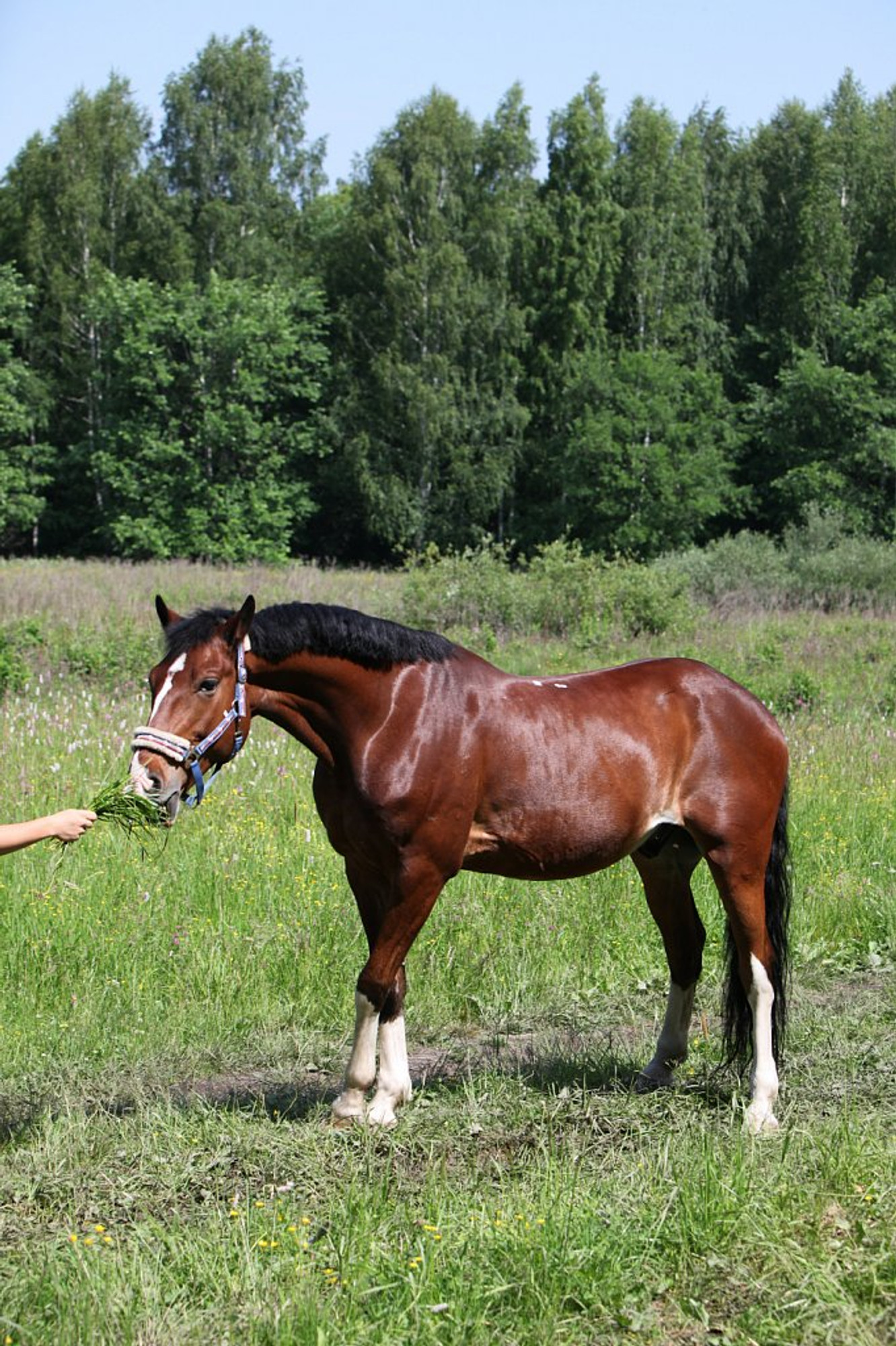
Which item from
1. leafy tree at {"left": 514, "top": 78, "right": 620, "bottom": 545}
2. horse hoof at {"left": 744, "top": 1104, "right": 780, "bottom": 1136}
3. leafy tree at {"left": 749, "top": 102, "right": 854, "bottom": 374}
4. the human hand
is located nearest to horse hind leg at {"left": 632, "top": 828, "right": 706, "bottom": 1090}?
horse hoof at {"left": 744, "top": 1104, "right": 780, "bottom": 1136}

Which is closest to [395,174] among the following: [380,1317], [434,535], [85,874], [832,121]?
[434,535]

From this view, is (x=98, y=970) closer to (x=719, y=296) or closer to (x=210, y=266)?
(x=210, y=266)

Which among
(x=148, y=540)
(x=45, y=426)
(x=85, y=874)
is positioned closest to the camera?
(x=85, y=874)

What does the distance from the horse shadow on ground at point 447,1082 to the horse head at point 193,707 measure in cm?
137

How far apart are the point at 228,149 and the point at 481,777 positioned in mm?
45433

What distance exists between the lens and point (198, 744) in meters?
4.77

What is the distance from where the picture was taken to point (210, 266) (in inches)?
1815

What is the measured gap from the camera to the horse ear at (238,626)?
4805 millimetres

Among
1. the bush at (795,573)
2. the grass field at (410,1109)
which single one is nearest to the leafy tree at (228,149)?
the bush at (795,573)

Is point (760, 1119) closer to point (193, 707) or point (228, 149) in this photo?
point (193, 707)

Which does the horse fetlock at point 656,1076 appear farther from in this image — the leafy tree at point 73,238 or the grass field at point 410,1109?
the leafy tree at point 73,238

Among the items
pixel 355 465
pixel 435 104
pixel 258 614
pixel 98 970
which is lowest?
pixel 98 970

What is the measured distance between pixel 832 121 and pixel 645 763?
50.3 metres

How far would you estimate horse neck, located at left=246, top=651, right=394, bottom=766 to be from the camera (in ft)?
16.7
